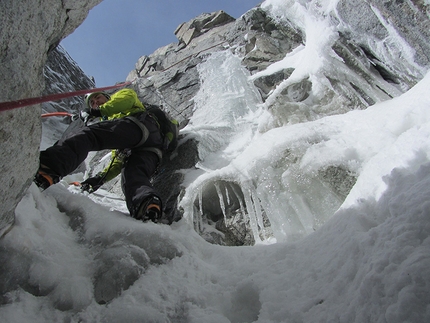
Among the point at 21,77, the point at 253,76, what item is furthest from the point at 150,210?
the point at 253,76

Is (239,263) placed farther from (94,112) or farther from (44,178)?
(94,112)

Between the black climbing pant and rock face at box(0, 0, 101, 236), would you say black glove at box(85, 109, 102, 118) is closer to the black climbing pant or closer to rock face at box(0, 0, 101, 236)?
the black climbing pant

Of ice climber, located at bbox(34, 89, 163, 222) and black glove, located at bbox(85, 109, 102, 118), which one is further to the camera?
black glove, located at bbox(85, 109, 102, 118)

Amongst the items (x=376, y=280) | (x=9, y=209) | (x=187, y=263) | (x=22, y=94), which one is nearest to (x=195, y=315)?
(x=187, y=263)

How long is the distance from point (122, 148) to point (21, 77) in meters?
2.06

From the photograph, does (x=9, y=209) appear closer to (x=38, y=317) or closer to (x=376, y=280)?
(x=38, y=317)

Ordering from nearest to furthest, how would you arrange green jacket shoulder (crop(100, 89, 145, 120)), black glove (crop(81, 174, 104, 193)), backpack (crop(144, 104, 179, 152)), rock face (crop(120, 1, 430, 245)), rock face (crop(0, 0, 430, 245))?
rock face (crop(0, 0, 430, 245)) → green jacket shoulder (crop(100, 89, 145, 120)) → rock face (crop(120, 1, 430, 245)) → black glove (crop(81, 174, 104, 193)) → backpack (crop(144, 104, 179, 152))

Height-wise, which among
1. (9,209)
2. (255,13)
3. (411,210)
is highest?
(255,13)

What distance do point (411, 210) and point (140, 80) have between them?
376 inches

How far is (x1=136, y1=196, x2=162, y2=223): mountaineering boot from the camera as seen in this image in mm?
2428

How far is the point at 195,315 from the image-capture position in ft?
4.96

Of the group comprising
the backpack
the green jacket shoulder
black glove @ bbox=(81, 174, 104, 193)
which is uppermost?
the backpack

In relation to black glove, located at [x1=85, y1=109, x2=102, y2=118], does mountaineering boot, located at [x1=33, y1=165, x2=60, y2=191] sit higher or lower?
lower

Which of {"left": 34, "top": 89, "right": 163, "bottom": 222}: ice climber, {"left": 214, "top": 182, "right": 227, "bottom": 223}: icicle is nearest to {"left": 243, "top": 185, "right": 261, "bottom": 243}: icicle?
{"left": 214, "top": 182, "right": 227, "bottom": 223}: icicle
